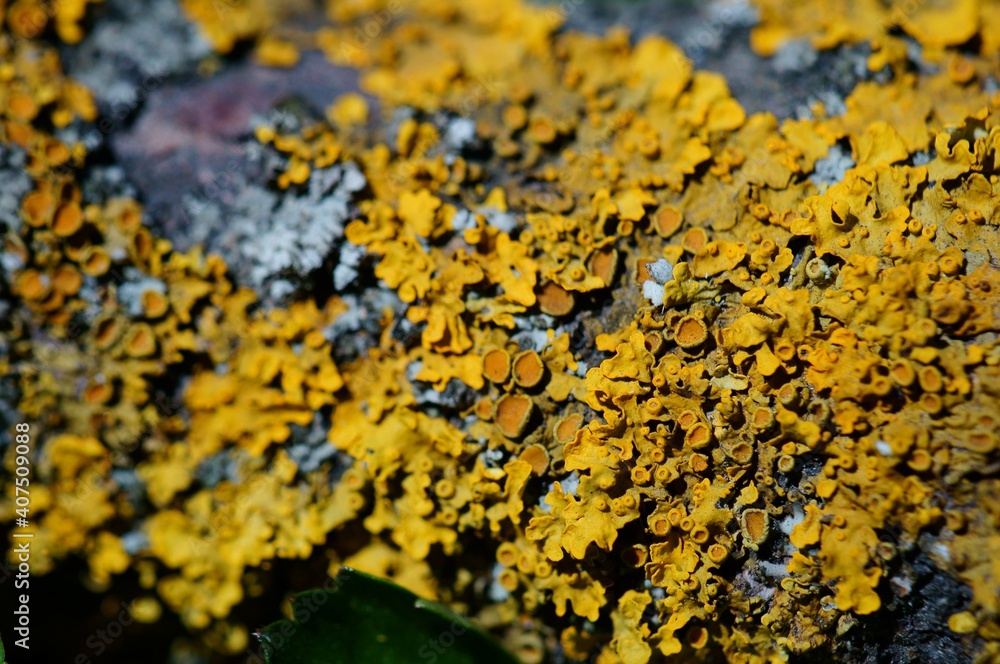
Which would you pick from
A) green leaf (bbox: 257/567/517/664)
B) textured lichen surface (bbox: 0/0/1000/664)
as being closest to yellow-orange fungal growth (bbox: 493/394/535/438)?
textured lichen surface (bbox: 0/0/1000/664)

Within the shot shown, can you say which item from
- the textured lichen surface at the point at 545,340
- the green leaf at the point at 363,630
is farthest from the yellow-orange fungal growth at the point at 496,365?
the green leaf at the point at 363,630

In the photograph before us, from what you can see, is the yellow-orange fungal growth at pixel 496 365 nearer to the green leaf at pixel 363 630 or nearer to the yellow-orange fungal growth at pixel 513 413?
the yellow-orange fungal growth at pixel 513 413

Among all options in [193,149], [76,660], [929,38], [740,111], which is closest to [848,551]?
[740,111]

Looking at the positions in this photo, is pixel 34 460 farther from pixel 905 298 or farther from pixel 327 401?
pixel 905 298

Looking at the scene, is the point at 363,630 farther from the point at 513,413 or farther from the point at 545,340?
the point at 545,340

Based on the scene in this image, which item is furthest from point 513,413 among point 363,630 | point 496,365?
point 363,630

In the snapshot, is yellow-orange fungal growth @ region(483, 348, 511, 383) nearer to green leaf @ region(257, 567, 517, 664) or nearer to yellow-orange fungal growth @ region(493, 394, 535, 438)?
yellow-orange fungal growth @ region(493, 394, 535, 438)
